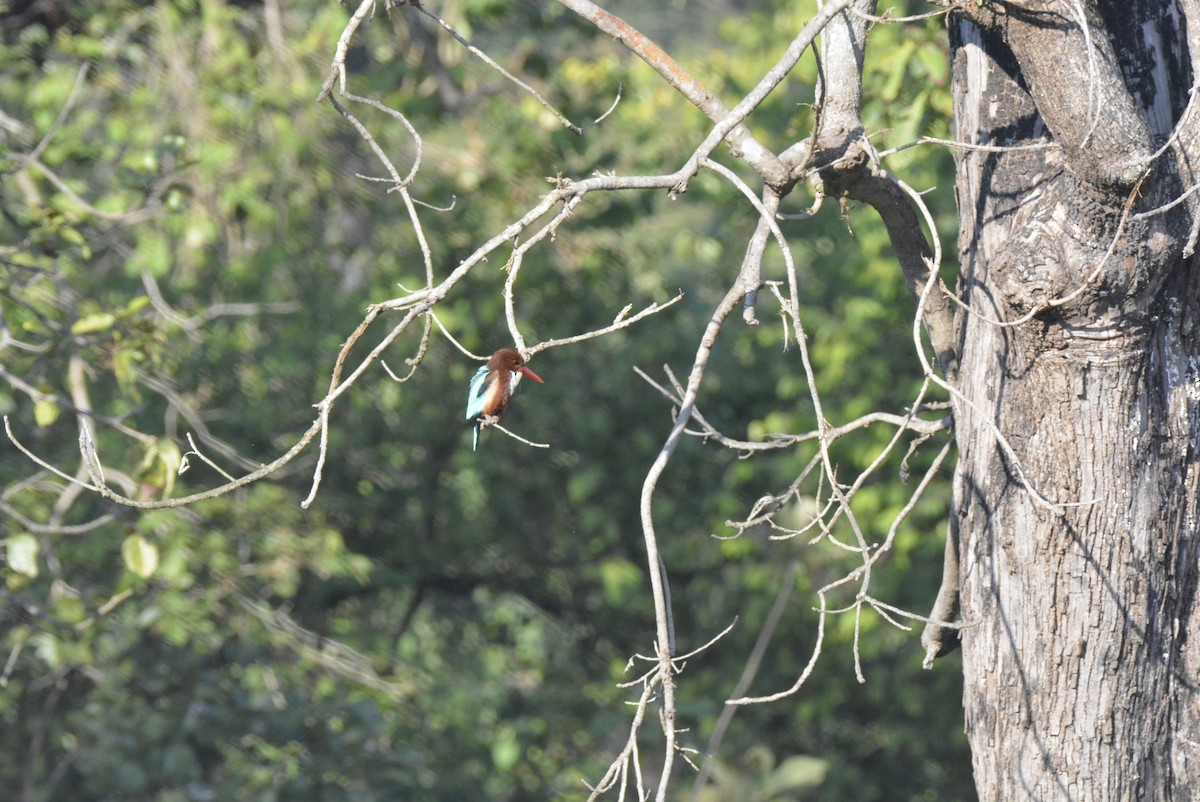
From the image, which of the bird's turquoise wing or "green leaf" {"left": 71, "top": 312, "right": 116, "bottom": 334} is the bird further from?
"green leaf" {"left": 71, "top": 312, "right": 116, "bottom": 334}

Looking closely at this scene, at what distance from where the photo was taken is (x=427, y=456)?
5.61 m

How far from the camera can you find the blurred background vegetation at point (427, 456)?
4547mm

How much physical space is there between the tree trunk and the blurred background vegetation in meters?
2.15

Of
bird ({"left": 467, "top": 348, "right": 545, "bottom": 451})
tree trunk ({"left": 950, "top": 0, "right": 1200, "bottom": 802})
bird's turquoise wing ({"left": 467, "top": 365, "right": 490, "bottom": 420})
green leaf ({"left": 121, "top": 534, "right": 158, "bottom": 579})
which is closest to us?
tree trunk ({"left": 950, "top": 0, "right": 1200, "bottom": 802})

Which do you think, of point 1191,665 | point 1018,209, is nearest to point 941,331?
point 1018,209

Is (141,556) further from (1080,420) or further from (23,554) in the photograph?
(1080,420)

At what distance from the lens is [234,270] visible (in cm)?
504

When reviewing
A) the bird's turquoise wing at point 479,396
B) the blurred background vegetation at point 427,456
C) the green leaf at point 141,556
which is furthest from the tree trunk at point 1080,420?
the blurred background vegetation at point 427,456

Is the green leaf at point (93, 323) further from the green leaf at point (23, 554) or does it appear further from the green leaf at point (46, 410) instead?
the green leaf at point (23, 554)

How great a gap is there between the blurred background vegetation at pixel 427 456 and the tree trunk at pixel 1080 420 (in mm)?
2146

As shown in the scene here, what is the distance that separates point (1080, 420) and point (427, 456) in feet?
13.0

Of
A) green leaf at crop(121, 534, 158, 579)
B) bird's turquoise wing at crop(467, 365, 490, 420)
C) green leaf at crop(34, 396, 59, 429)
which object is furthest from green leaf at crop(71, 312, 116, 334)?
bird's turquoise wing at crop(467, 365, 490, 420)

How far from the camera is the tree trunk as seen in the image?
1883mm

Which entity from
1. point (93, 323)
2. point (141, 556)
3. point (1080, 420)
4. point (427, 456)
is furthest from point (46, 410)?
point (427, 456)
